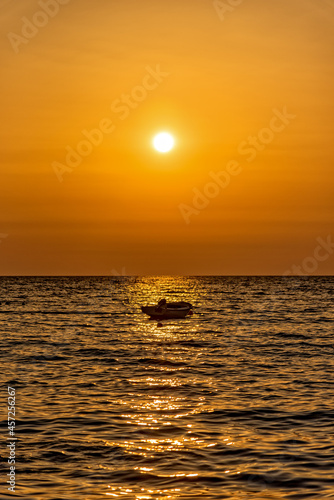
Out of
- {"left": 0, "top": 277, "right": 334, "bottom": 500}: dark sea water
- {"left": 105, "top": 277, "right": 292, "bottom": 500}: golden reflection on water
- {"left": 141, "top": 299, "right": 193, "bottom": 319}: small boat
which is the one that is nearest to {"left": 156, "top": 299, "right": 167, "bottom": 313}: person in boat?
{"left": 141, "top": 299, "right": 193, "bottom": 319}: small boat

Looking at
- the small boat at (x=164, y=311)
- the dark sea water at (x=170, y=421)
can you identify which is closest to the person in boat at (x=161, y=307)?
the small boat at (x=164, y=311)

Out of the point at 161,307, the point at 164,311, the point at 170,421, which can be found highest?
the point at 161,307

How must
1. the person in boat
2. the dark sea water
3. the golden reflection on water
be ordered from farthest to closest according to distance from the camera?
the person in boat
the dark sea water
the golden reflection on water

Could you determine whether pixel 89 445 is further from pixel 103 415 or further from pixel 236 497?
pixel 236 497

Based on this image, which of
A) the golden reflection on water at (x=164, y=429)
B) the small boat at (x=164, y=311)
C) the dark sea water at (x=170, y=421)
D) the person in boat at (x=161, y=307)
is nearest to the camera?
the golden reflection on water at (x=164, y=429)

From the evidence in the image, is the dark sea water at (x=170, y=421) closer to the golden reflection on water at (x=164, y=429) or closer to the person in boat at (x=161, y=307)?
the golden reflection on water at (x=164, y=429)

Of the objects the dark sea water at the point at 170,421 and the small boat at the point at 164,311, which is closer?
the dark sea water at the point at 170,421

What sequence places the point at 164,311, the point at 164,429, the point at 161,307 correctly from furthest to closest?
the point at 164,311
the point at 161,307
the point at 164,429

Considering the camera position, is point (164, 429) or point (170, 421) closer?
point (164, 429)

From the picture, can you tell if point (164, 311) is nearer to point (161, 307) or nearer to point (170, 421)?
point (161, 307)

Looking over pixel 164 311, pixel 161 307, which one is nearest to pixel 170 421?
pixel 161 307

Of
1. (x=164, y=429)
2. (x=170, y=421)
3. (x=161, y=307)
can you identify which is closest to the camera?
(x=164, y=429)

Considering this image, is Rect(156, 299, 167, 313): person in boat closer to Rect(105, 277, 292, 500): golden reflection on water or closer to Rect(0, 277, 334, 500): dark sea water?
Rect(0, 277, 334, 500): dark sea water

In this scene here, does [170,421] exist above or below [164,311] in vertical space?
below
